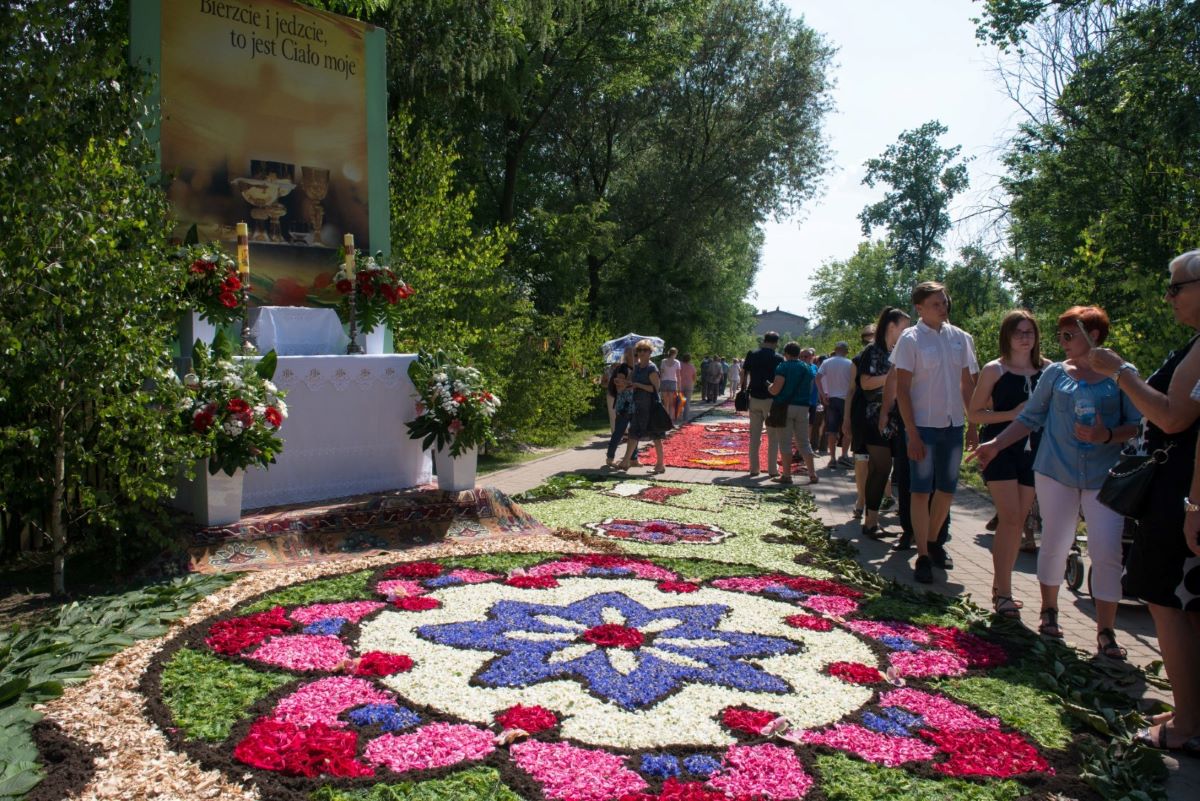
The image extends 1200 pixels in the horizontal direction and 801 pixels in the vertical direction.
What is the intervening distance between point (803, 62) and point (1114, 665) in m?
29.6

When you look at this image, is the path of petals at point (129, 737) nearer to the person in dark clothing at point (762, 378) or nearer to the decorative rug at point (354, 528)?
the decorative rug at point (354, 528)

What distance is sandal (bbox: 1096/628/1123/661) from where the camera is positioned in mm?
5191

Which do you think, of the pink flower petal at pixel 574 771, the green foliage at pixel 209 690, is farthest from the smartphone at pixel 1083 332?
the green foliage at pixel 209 690

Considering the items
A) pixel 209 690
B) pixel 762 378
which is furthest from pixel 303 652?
pixel 762 378

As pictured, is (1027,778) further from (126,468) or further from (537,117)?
(537,117)

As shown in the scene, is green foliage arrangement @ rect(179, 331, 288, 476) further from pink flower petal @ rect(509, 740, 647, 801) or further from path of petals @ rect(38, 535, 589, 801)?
pink flower petal @ rect(509, 740, 647, 801)

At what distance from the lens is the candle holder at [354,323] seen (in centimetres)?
900

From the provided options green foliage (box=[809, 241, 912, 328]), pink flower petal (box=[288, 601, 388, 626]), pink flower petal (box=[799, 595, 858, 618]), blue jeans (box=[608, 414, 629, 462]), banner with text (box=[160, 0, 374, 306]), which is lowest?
pink flower petal (box=[799, 595, 858, 618])

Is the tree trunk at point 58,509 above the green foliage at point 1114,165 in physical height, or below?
below

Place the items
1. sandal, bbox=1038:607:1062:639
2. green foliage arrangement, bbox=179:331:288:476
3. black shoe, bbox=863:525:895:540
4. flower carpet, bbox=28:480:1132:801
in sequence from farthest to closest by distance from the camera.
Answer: black shoe, bbox=863:525:895:540 < green foliage arrangement, bbox=179:331:288:476 < sandal, bbox=1038:607:1062:639 < flower carpet, bbox=28:480:1132:801

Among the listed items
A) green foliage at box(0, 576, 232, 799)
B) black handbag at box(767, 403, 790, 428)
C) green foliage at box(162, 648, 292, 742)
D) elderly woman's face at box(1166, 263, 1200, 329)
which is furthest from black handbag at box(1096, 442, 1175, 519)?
black handbag at box(767, 403, 790, 428)

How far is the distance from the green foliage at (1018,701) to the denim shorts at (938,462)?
207cm

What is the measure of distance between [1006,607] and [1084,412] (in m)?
1.53

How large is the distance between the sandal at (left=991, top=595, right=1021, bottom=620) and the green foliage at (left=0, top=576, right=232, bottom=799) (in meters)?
5.42
